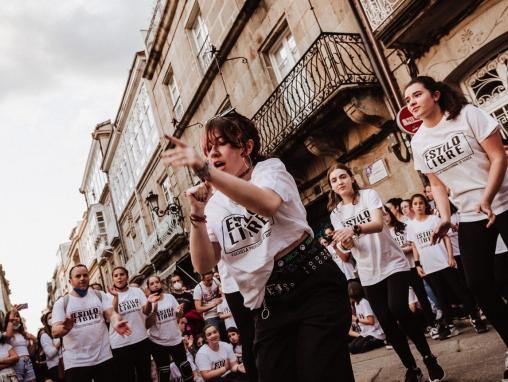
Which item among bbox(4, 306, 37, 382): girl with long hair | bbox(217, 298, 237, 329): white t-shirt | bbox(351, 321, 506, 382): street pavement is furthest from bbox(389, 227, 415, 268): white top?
bbox(4, 306, 37, 382): girl with long hair

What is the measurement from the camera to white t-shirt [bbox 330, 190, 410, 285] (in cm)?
Answer: 365

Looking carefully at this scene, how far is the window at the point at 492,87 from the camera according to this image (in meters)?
7.39

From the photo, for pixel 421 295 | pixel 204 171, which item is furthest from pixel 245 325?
pixel 421 295

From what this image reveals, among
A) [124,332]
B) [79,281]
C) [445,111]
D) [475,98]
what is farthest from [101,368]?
[475,98]

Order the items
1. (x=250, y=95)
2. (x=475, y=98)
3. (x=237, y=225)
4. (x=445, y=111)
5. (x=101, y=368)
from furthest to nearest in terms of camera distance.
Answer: (x=250, y=95) → (x=475, y=98) → (x=101, y=368) → (x=445, y=111) → (x=237, y=225)

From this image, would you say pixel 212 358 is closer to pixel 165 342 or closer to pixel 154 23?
pixel 165 342

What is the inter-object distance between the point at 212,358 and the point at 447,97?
5.66m

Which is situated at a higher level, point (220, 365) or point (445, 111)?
point (445, 111)

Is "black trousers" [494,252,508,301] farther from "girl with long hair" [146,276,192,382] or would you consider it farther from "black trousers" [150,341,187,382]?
"black trousers" [150,341,187,382]

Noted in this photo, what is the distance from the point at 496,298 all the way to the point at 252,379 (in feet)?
8.04

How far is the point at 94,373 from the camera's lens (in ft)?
18.0

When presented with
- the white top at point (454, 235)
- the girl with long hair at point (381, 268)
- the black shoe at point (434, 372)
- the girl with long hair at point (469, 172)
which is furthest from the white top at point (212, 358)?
the girl with long hair at point (469, 172)

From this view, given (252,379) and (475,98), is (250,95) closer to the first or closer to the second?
(475,98)

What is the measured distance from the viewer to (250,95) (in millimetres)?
12703
